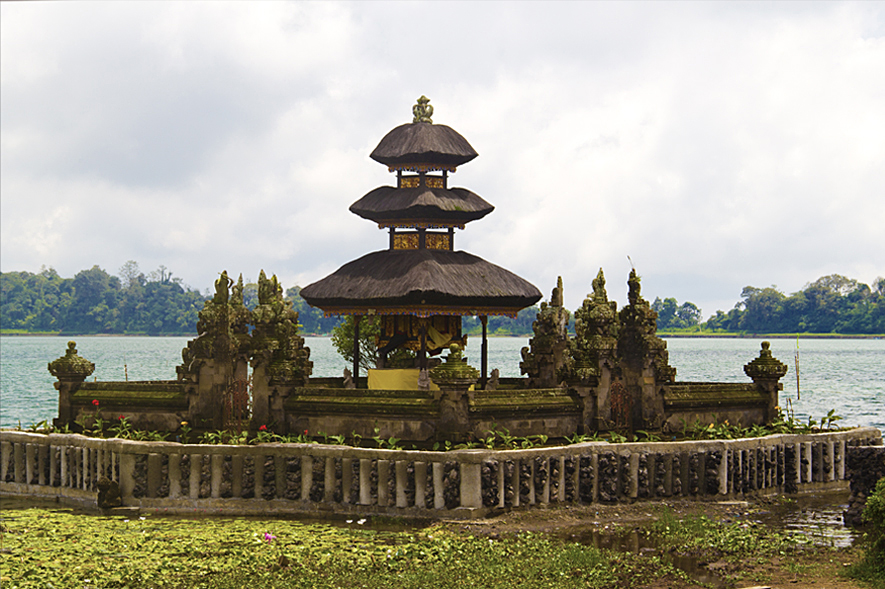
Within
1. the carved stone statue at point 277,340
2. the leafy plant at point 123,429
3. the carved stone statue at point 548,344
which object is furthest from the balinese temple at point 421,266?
the leafy plant at point 123,429

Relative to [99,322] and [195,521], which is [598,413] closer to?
[195,521]

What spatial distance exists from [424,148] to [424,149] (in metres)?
0.05

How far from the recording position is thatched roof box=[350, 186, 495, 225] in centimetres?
3422

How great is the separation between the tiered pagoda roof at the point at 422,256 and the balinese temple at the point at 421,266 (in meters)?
0.04

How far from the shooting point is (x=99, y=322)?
6772 inches

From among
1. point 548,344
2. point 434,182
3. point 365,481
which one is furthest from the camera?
point 548,344

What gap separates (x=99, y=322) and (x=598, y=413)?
156m

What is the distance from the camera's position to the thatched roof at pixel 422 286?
31188 millimetres

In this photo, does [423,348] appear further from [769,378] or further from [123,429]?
[769,378]

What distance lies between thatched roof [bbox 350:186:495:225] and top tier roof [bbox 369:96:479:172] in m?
0.91

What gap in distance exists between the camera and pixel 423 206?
3425 centimetres

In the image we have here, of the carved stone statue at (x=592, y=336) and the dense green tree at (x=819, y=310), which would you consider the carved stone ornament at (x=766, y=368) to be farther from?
the dense green tree at (x=819, y=310)

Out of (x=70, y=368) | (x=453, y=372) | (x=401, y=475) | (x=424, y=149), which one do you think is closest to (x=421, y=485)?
(x=401, y=475)

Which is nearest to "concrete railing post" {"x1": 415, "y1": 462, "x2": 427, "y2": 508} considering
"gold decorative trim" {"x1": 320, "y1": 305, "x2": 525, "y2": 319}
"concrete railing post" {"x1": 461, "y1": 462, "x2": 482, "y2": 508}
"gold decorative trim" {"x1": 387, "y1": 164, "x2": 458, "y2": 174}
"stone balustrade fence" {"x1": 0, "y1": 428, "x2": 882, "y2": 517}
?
"stone balustrade fence" {"x1": 0, "y1": 428, "x2": 882, "y2": 517}
